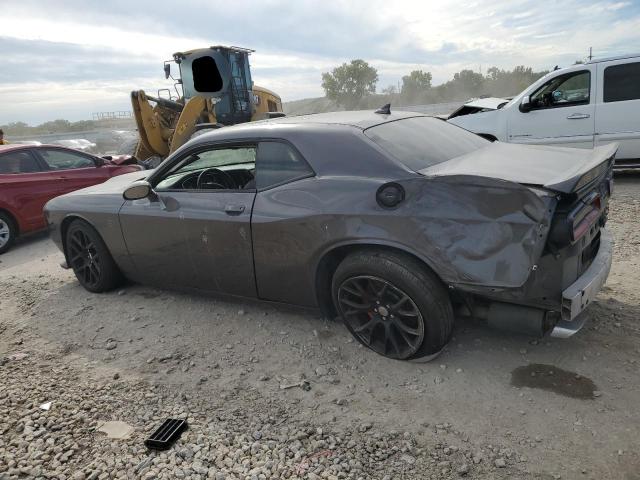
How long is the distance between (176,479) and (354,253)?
156 centimetres

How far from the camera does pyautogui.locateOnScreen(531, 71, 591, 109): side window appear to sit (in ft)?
23.7

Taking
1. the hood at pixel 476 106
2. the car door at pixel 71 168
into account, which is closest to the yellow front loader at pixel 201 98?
the car door at pixel 71 168

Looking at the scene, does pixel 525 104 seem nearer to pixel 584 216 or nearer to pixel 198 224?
pixel 584 216

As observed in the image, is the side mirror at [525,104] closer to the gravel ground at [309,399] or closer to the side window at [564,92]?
the side window at [564,92]

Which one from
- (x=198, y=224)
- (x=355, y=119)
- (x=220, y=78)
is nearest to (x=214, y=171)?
(x=198, y=224)

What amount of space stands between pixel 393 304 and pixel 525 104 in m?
5.93

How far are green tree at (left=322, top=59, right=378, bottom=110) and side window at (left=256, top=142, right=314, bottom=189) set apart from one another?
4913 centimetres

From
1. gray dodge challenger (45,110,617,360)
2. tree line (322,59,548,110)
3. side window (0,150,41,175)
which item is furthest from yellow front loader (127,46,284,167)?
tree line (322,59,548,110)

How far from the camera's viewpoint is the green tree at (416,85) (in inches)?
1984

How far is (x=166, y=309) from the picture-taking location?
4.23 meters

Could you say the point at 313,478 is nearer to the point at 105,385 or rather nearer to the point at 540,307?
the point at 540,307

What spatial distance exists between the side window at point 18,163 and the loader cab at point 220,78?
5162mm

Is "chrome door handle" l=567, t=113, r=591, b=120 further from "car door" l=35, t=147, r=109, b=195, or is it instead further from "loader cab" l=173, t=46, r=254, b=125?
"loader cab" l=173, t=46, r=254, b=125

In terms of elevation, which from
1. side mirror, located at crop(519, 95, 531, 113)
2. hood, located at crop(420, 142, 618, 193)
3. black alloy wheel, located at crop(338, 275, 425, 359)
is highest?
side mirror, located at crop(519, 95, 531, 113)
